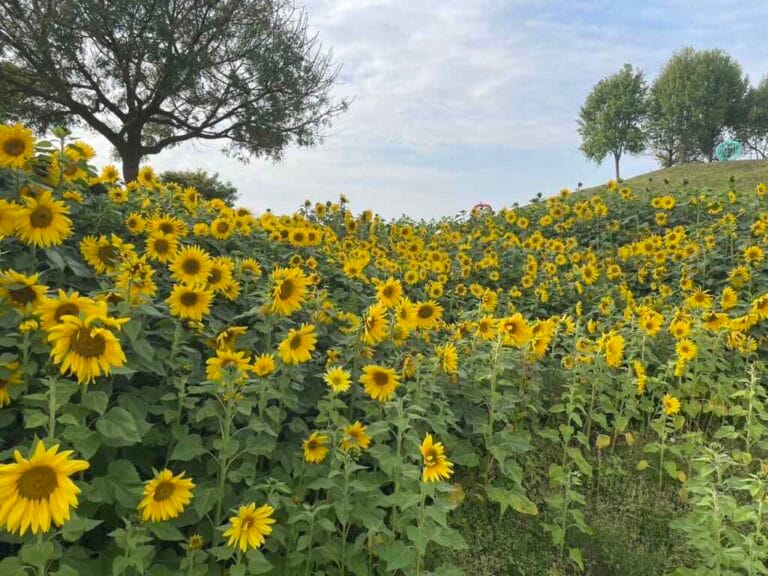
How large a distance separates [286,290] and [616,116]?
1845 inches

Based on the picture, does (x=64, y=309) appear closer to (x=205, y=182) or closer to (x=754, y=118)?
(x=205, y=182)

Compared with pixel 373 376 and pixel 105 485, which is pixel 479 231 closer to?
pixel 373 376

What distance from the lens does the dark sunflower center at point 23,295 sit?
93.0 inches

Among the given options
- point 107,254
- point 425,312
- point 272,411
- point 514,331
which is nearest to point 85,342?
point 272,411

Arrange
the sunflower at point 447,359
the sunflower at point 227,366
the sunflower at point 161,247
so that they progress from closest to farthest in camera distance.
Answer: the sunflower at point 227,366 < the sunflower at point 161,247 < the sunflower at point 447,359

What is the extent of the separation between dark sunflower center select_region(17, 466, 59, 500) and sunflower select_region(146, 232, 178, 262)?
6.10 ft

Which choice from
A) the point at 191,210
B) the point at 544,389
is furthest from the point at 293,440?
the point at 191,210

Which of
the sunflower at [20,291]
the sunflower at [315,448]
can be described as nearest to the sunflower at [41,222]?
the sunflower at [20,291]

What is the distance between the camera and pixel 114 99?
20328mm

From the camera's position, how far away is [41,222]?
273cm

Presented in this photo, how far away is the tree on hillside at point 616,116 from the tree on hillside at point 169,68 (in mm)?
28731

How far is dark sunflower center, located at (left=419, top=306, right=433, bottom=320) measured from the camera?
11.8 feet

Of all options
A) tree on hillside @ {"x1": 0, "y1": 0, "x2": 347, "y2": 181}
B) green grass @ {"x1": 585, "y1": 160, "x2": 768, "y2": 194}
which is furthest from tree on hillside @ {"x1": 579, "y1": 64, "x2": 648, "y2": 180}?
tree on hillside @ {"x1": 0, "y1": 0, "x2": 347, "y2": 181}

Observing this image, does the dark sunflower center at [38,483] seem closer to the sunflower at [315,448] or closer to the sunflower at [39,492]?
the sunflower at [39,492]
